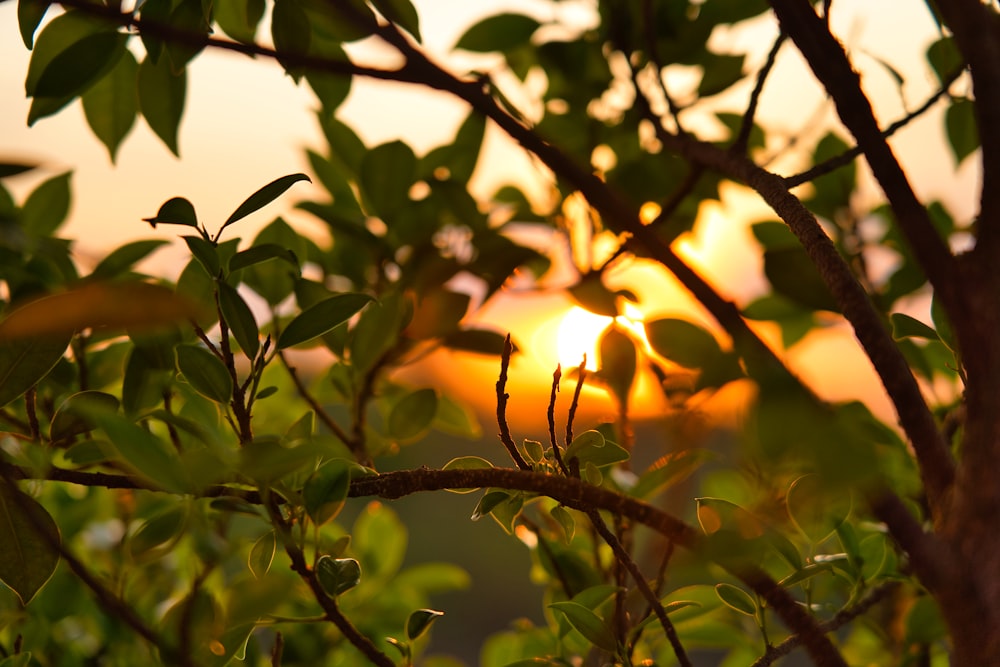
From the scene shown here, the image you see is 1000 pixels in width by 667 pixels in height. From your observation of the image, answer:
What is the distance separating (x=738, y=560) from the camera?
31 centimetres

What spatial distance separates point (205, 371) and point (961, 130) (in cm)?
63

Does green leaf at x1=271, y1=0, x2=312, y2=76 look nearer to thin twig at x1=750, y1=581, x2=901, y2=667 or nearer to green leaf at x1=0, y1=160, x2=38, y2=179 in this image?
green leaf at x1=0, y1=160, x2=38, y2=179

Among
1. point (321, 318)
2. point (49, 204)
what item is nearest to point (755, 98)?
point (321, 318)

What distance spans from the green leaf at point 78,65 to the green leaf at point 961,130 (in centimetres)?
63

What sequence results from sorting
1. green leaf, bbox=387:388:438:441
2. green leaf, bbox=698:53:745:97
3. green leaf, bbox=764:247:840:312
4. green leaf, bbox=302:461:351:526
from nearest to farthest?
green leaf, bbox=302:461:351:526, green leaf, bbox=764:247:840:312, green leaf, bbox=387:388:438:441, green leaf, bbox=698:53:745:97

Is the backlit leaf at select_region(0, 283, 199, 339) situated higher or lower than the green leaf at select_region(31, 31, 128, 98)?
lower

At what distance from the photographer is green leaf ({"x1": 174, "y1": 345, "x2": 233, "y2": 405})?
0.42m

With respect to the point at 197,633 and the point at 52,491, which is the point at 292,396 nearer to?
the point at 52,491

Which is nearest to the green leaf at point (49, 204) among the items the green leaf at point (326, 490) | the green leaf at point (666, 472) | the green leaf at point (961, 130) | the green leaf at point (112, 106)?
the green leaf at point (112, 106)

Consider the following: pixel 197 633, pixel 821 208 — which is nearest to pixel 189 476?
pixel 197 633

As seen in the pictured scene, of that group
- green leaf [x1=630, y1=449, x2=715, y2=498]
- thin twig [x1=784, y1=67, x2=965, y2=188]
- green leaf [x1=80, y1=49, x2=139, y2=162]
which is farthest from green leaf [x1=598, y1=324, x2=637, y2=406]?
green leaf [x1=80, y1=49, x2=139, y2=162]

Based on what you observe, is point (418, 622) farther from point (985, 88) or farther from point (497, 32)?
point (497, 32)

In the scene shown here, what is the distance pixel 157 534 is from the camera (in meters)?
0.51

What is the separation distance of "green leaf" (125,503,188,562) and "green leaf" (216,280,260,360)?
14 cm
